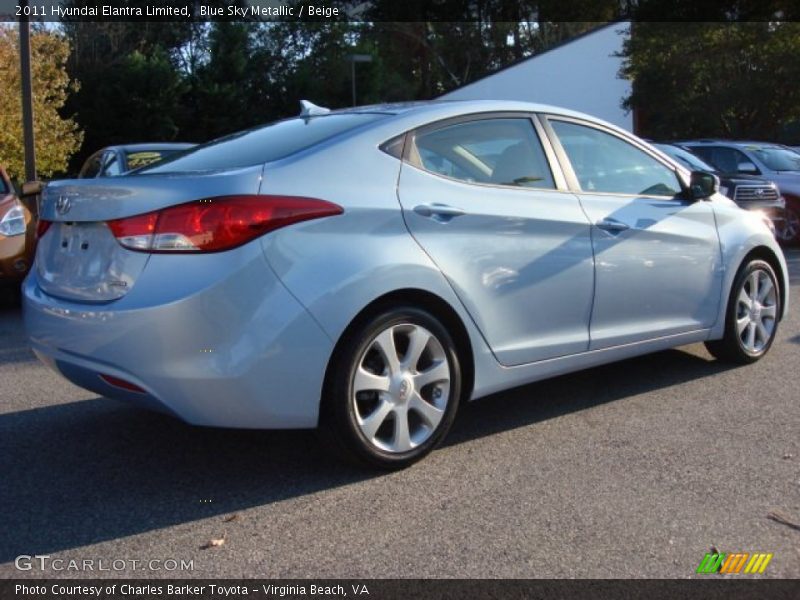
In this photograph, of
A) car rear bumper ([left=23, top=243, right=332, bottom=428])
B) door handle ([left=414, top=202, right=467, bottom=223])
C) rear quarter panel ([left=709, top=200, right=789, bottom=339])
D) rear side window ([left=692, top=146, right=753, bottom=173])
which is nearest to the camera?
car rear bumper ([left=23, top=243, right=332, bottom=428])

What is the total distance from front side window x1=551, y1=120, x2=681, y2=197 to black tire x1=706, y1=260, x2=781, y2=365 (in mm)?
761

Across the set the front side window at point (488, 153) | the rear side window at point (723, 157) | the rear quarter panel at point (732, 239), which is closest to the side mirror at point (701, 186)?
the rear quarter panel at point (732, 239)

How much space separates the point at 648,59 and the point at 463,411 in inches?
979

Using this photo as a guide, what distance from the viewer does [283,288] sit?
11.9 ft

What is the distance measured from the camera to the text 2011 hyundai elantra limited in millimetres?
3580

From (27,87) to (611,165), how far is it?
13.3m

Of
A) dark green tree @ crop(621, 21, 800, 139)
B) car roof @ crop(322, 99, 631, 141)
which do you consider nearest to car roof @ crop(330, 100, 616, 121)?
car roof @ crop(322, 99, 631, 141)

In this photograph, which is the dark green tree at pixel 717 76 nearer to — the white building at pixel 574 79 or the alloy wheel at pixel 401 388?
the white building at pixel 574 79

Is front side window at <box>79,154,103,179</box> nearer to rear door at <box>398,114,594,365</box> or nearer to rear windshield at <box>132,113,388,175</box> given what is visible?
rear windshield at <box>132,113,388,175</box>

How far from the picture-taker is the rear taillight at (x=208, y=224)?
3576mm

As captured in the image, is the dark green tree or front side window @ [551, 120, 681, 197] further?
the dark green tree

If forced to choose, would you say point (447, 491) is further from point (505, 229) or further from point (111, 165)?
point (111, 165)

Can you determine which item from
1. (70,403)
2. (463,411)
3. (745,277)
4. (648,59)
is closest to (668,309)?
(745,277)

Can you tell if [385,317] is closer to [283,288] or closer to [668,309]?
[283,288]
